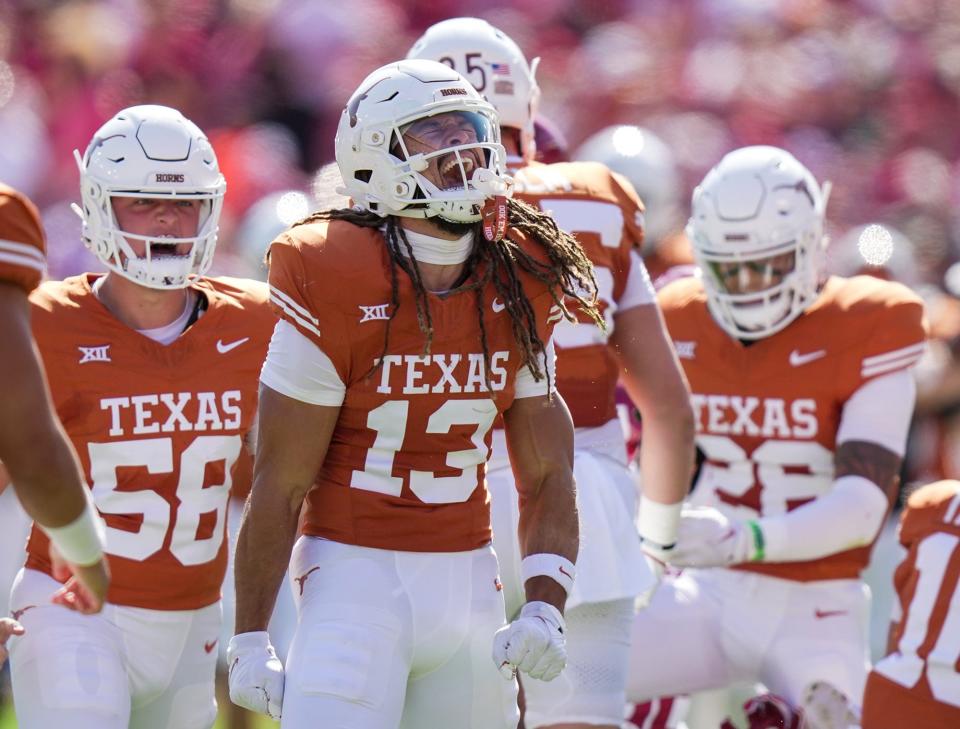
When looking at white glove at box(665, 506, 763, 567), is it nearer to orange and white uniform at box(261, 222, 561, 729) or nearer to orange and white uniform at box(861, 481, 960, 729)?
orange and white uniform at box(861, 481, 960, 729)

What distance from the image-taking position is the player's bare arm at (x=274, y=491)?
9.62ft

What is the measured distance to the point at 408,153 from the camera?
9.96 feet

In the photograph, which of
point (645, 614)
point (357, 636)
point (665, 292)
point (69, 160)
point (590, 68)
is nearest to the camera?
point (357, 636)

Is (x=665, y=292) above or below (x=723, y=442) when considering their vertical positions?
above

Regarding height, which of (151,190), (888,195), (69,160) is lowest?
(888,195)

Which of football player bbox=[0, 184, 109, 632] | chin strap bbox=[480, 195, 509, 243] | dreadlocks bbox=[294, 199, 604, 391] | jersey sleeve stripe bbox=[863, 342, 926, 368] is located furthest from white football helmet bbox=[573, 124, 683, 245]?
football player bbox=[0, 184, 109, 632]

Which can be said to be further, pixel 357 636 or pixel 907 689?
pixel 907 689

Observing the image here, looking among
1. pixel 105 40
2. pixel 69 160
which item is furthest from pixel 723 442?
pixel 105 40

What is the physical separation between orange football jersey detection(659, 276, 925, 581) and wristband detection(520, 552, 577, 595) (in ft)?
6.17

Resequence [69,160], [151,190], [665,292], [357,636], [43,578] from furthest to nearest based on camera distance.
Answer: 1. [69,160]
2. [665,292]
3. [151,190]
4. [43,578]
5. [357,636]

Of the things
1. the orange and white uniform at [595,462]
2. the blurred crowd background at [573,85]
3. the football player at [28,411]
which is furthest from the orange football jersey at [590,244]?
the blurred crowd background at [573,85]

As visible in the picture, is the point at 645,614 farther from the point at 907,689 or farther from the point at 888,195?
the point at 888,195

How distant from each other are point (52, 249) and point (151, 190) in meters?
4.39

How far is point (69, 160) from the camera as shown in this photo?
29.1 ft
